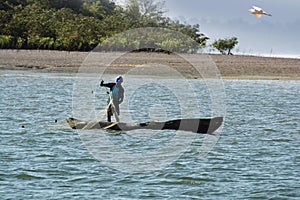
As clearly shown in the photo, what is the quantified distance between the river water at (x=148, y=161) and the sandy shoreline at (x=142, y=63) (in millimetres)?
19526

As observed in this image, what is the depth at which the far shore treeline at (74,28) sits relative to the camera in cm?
6259

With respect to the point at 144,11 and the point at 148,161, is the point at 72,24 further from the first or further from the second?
the point at 148,161

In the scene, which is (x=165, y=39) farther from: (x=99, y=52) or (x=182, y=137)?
(x=182, y=137)

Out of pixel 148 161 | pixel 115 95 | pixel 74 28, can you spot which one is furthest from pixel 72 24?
pixel 148 161

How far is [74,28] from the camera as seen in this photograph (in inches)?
2731

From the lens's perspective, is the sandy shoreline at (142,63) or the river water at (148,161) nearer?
the river water at (148,161)

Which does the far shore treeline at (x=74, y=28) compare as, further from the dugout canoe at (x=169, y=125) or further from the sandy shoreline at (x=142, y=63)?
the dugout canoe at (x=169, y=125)

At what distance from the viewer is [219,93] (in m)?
47.1

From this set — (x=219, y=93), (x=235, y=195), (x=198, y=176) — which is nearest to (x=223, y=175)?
(x=198, y=176)

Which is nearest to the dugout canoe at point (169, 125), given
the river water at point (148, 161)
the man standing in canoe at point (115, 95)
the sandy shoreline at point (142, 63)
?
the river water at point (148, 161)

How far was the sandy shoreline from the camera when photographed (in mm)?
53438

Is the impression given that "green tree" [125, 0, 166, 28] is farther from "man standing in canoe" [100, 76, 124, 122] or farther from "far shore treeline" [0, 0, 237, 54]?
"man standing in canoe" [100, 76, 124, 122]

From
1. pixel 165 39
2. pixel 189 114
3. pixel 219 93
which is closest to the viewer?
pixel 189 114

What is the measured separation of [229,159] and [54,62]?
3839cm
